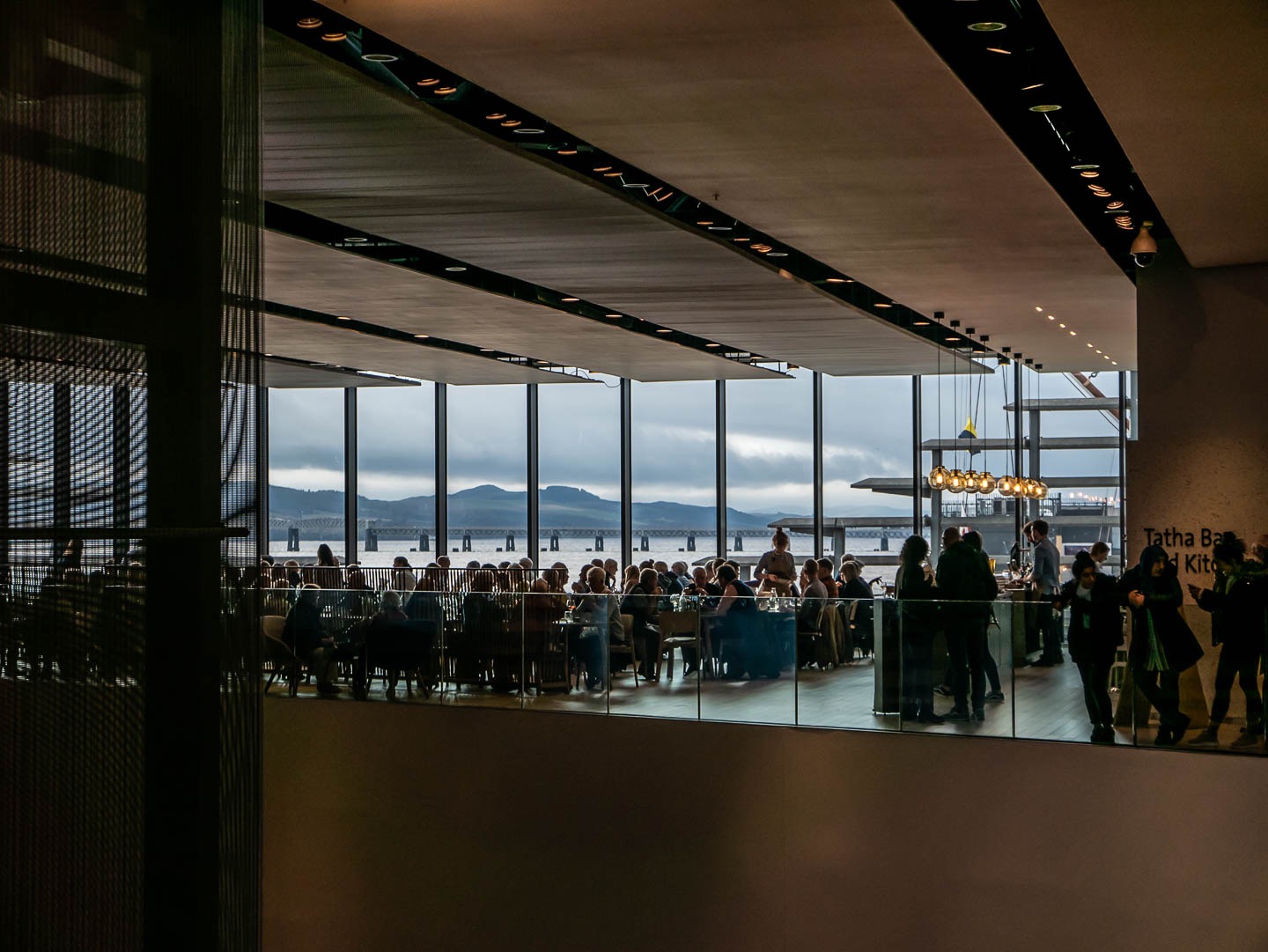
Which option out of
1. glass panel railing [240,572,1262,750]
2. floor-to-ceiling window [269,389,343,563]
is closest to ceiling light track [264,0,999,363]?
glass panel railing [240,572,1262,750]

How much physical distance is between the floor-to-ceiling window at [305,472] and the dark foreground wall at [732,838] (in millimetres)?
10495

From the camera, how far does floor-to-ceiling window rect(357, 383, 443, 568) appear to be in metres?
21.4

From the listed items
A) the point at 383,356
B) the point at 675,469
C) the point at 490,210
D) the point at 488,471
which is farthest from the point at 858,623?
the point at 488,471

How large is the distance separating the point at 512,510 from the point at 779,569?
865 centimetres

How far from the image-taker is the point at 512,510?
21578 mm

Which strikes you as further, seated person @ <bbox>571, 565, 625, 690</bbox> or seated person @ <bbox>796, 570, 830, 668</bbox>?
seated person @ <bbox>571, 565, 625, 690</bbox>

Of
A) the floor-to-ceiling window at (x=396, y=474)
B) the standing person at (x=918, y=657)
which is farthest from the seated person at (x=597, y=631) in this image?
the floor-to-ceiling window at (x=396, y=474)

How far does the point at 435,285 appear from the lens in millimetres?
10812

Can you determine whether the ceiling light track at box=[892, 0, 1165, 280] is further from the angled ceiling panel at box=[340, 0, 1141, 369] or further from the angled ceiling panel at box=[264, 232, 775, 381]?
the angled ceiling panel at box=[264, 232, 775, 381]

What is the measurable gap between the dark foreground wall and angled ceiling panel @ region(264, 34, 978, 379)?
137 inches

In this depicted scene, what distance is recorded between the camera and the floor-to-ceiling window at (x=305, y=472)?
21.8 m

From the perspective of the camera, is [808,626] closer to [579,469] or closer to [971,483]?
[971,483]

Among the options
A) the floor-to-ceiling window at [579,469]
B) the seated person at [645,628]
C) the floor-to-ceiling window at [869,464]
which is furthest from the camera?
the floor-to-ceiling window at [579,469]

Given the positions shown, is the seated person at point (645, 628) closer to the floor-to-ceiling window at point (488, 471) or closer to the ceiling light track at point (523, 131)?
the ceiling light track at point (523, 131)
